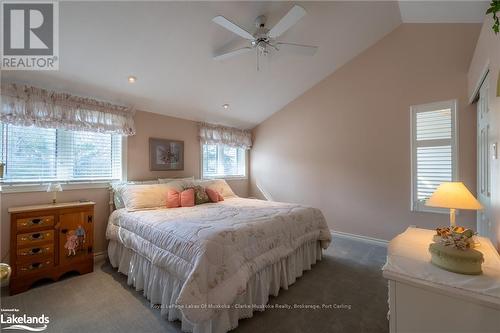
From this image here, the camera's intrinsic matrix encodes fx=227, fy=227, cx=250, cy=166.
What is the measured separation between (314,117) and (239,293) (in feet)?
11.5

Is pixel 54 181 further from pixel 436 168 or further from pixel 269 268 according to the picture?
pixel 436 168

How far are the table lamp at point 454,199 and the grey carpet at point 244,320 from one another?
1.10 metres

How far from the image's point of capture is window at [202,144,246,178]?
4.63 metres

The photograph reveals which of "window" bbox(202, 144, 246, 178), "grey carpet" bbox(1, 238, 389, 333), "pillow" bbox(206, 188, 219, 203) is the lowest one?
"grey carpet" bbox(1, 238, 389, 333)

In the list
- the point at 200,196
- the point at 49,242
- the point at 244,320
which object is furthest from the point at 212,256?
the point at 49,242

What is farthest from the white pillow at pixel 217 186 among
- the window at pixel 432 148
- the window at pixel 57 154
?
the window at pixel 432 148

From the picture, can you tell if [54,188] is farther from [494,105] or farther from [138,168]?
[494,105]

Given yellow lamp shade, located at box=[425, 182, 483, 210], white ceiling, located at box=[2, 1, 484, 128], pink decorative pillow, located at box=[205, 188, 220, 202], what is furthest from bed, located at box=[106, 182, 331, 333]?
white ceiling, located at box=[2, 1, 484, 128]

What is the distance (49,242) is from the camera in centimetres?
243

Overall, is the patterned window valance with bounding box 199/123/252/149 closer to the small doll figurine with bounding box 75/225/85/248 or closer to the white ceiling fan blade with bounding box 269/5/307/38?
the small doll figurine with bounding box 75/225/85/248

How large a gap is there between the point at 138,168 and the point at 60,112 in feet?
3.84

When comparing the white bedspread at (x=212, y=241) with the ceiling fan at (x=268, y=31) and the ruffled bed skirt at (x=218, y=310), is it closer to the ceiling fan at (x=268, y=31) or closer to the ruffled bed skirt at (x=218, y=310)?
the ruffled bed skirt at (x=218, y=310)

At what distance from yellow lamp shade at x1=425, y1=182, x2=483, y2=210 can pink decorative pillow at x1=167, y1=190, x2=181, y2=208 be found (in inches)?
106

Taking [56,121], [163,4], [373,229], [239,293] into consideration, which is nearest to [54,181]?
[56,121]
